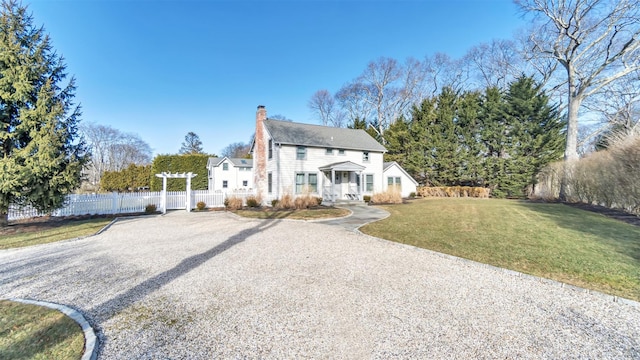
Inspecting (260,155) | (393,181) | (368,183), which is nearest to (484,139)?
(393,181)

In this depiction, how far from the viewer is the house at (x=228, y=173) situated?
1219 inches

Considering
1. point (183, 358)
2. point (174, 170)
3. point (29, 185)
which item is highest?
point (174, 170)

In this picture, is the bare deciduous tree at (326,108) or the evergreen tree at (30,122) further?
the bare deciduous tree at (326,108)

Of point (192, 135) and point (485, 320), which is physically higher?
point (192, 135)

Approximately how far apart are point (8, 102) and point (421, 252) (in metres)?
15.5

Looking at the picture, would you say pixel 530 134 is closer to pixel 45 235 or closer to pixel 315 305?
pixel 315 305

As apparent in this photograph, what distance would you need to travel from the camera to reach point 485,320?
3.38m

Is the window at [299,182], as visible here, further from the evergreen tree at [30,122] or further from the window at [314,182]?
the evergreen tree at [30,122]

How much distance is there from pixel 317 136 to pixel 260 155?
500 centimetres

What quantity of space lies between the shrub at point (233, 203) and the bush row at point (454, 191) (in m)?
20.2

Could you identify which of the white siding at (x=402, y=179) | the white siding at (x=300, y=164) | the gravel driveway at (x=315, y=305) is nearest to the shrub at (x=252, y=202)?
the white siding at (x=300, y=164)

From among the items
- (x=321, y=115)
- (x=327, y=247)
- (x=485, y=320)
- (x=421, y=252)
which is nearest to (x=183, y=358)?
(x=485, y=320)

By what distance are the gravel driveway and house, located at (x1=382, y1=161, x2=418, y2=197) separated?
18.2 metres

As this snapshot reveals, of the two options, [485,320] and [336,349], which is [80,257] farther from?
[485,320]
